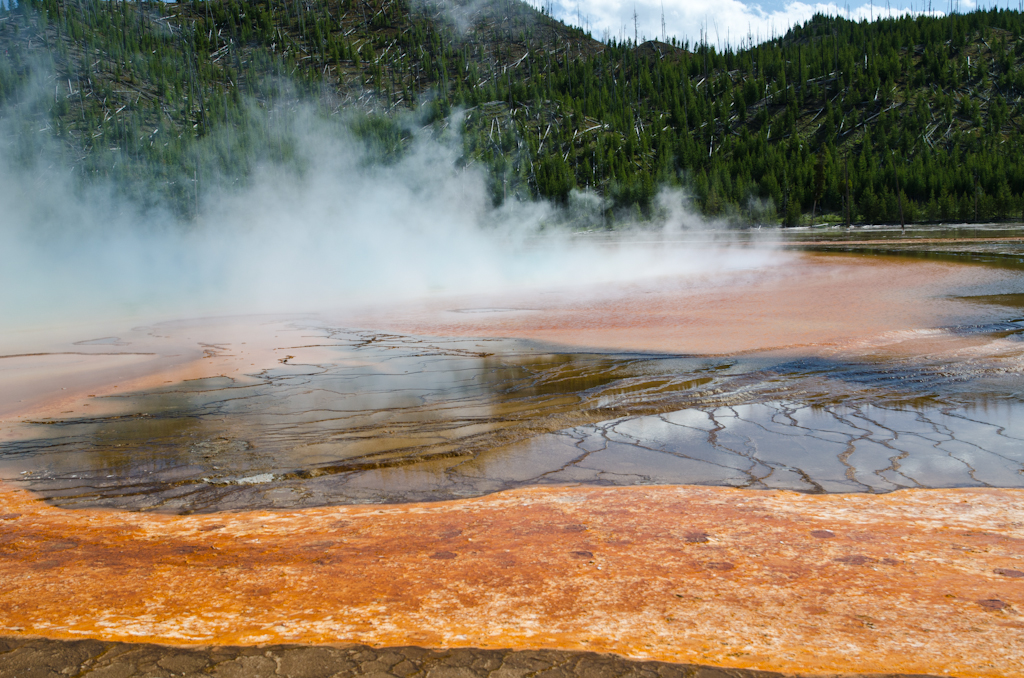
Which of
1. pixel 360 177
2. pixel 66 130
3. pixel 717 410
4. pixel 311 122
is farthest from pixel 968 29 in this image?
pixel 717 410

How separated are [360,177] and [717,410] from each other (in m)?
39.8

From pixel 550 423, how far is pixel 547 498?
75.6 inches

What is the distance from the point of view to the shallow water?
4988 mm

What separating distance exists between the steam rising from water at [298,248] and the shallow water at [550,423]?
9.42 m

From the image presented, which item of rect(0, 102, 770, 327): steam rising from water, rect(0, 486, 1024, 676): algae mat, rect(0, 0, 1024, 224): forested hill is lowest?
rect(0, 486, 1024, 676): algae mat

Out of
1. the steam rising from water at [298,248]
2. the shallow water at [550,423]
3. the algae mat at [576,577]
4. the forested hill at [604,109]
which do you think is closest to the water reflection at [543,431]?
the shallow water at [550,423]

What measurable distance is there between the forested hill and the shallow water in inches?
1887

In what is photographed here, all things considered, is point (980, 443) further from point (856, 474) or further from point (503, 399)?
point (503, 399)

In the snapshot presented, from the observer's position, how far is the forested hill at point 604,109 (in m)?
68.8

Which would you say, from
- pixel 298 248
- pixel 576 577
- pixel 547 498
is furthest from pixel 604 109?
pixel 576 577

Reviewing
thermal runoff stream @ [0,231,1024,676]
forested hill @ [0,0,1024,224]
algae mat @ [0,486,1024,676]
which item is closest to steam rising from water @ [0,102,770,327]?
forested hill @ [0,0,1024,224]

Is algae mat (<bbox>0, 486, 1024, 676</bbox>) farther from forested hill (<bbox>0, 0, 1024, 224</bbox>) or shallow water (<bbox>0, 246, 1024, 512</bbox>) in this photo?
forested hill (<bbox>0, 0, 1024, 224</bbox>)

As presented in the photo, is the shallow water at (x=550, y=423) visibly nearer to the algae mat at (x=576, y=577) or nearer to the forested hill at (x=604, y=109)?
the algae mat at (x=576, y=577)

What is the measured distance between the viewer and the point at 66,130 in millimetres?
80875
